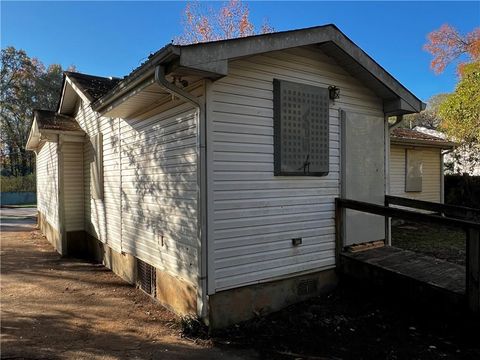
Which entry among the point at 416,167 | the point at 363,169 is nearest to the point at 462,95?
the point at 416,167

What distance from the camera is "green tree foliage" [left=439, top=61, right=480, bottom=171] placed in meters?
16.2

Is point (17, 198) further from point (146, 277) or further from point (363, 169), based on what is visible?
point (363, 169)

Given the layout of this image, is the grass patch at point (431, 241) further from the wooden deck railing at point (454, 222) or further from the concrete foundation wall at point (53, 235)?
the concrete foundation wall at point (53, 235)

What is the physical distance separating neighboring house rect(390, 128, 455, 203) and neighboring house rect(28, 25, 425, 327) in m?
7.15

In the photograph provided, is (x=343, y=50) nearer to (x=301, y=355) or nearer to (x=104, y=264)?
(x=301, y=355)

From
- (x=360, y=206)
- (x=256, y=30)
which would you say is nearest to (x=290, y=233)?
(x=360, y=206)

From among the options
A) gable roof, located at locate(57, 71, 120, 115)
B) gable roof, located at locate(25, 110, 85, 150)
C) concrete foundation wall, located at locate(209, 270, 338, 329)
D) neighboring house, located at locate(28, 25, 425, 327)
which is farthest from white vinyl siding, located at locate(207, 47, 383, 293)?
gable roof, located at locate(25, 110, 85, 150)

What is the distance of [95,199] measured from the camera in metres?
8.55

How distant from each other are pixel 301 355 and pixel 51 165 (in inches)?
401

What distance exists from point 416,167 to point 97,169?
11.4 meters

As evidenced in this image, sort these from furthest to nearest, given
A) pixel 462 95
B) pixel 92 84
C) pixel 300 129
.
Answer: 1. pixel 462 95
2. pixel 92 84
3. pixel 300 129

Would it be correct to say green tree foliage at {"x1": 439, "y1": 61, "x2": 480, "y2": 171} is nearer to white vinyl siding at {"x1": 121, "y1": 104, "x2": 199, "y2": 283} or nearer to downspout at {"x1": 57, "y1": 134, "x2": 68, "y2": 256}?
white vinyl siding at {"x1": 121, "y1": 104, "x2": 199, "y2": 283}

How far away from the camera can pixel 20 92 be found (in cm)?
3488

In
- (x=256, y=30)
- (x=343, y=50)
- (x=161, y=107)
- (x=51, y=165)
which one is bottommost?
(x=51, y=165)
